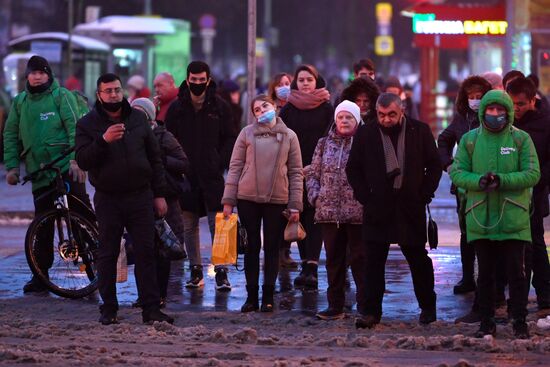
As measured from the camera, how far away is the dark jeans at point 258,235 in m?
Result: 11.9

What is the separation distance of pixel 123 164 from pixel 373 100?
99.7 inches

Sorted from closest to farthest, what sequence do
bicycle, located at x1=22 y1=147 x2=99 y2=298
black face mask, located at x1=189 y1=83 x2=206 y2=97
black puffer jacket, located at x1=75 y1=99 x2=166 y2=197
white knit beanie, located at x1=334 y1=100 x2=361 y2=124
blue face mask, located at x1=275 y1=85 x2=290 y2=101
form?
black puffer jacket, located at x1=75 y1=99 x2=166 y2=197 < white knit beanie, located at x1=334 y1=100 x2=361 y2=124 < bicycle, located at x1=22 y1=147 x2=99 y2=298 < black face mask, located at x1=189 y1=83 x2=206 y2=97 < blue face mask, located at x1=275 y1=85 x2=290 y2=101

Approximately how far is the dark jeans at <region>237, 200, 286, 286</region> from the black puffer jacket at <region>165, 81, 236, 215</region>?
1258mm

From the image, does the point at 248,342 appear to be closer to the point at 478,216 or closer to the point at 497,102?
the point at 478,216

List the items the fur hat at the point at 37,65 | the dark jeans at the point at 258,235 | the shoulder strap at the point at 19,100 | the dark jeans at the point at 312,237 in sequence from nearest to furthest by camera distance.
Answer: the dark jeans at the point at 258,235, the fur hat at the point at 37,65, the shoulder strap at the point at 19,100, the dark jeans at the point at 312,237

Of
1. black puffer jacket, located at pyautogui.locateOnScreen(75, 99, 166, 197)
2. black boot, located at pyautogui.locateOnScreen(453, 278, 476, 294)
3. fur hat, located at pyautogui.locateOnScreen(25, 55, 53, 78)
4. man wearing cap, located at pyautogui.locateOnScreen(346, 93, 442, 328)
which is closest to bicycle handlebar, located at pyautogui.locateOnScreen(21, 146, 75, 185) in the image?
fur hat, located at pyautogui.locateOnScreen(25, 55, 53, 78)

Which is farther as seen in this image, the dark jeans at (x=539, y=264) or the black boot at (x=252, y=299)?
the black boot at (x=252, y=299)

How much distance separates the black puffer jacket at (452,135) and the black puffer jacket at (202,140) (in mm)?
1898

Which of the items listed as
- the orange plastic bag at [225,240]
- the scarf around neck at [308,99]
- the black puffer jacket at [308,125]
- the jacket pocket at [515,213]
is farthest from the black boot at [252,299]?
the jacket pocket at [515,213]

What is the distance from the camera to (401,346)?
977cm

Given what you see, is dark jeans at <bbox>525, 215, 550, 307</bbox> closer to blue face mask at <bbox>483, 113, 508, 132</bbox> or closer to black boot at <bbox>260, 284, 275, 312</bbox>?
blue face mask at <bbox>483, 113, 508, 132</bbox>

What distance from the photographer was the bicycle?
12688mm

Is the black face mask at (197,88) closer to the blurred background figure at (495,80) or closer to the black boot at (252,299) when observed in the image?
the black boot at (252,299)

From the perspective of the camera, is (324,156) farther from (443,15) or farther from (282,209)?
(443,15)
